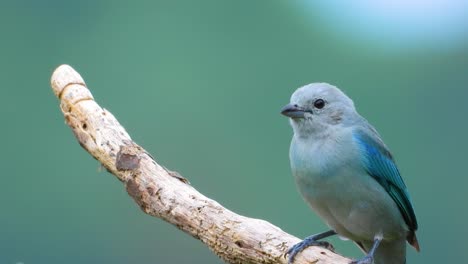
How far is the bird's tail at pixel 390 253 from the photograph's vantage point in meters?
6.50

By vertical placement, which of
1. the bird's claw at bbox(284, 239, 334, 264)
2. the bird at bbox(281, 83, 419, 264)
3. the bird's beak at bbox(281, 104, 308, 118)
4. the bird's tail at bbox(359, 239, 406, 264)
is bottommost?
the bird's claw at bbox(284, 239, 334, 264)

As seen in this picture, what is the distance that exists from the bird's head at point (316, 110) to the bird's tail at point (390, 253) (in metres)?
0.95

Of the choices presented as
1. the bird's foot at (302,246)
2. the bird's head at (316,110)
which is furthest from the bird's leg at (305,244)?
the bird's head at (316,110)

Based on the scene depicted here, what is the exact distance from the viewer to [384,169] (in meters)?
6.36

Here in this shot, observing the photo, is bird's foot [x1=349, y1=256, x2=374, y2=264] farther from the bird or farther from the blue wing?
the blue wing

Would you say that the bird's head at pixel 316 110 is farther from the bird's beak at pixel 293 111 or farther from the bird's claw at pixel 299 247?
the bird's claw at pixel 299 247

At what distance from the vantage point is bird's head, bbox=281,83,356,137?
6.35m

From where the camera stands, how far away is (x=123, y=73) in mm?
15664

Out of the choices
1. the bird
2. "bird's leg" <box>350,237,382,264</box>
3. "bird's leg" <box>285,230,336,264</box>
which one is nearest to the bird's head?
Result: the bird

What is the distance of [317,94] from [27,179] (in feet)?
24.7

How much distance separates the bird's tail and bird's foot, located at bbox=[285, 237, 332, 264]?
0.67m

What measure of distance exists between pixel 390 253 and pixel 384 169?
66 centimetres

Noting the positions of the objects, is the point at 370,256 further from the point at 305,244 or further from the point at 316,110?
the point at 316,110

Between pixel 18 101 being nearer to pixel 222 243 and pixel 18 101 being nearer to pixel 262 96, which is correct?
pixel 262 96
